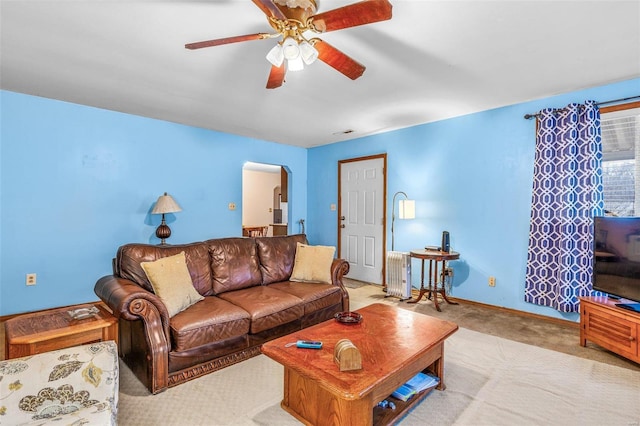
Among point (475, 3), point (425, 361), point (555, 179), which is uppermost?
point (475, 3)

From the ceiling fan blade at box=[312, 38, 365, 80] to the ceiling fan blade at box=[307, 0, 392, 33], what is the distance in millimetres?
119

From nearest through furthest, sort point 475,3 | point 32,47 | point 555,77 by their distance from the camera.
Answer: point 475,3 → point 32,47 → point 555,77

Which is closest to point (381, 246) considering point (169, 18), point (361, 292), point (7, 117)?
point (361, 292)

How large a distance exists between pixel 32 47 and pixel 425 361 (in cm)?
364

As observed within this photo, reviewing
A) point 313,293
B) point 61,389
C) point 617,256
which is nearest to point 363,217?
point 313,293

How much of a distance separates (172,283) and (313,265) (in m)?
1.44

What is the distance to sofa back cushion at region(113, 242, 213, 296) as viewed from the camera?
2500 mm

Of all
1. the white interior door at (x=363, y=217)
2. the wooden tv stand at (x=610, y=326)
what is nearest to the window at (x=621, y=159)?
the wooden tv stand at (x=610, y=326)

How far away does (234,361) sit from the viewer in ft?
7.86

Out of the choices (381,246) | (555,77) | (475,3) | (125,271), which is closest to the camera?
(475,3)

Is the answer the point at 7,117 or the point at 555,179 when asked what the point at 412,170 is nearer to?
the point at 555,179

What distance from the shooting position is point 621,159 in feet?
9.97

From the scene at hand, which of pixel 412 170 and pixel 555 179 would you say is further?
pixel 412 170

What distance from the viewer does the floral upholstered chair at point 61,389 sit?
1225 mm
